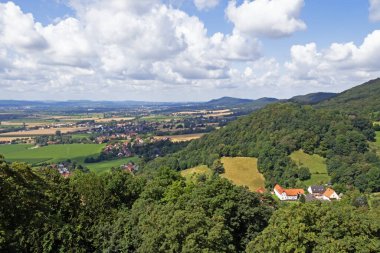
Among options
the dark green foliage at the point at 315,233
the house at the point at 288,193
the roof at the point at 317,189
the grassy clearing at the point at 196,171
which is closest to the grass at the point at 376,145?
the roof at the point at 317,189

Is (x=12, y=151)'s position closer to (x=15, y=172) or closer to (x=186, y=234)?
(x=15, y=172)

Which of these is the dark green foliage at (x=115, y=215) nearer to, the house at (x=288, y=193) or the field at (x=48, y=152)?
the house at (x=288, y=193)

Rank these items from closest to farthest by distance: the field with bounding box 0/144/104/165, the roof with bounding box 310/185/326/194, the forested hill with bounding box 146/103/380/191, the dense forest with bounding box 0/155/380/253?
the dense forest with bounding box 0/155/380/253
the roof with bounding box 310/185/326/194
the forested hill with bounding box 146/103/380/191
the field with bounding box 0/144/104/165

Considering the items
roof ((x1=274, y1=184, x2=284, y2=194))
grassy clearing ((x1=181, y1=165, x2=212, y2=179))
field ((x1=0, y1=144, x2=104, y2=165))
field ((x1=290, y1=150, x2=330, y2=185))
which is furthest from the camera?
field ((x1=0, y1=144, x2=104, y2=165))

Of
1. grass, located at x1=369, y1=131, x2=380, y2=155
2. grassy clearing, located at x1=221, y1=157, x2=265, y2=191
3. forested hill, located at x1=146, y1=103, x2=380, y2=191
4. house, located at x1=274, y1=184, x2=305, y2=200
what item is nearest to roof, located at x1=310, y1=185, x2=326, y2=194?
house, located at x1=274, y1=184, x2=305, y2=200

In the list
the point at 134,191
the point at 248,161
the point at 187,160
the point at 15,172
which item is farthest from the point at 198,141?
the point at 15,172

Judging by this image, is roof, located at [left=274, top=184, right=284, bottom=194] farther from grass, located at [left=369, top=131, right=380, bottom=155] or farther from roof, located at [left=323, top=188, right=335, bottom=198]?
grass, located at [left=369, top=131, right=380, bottom=155]
